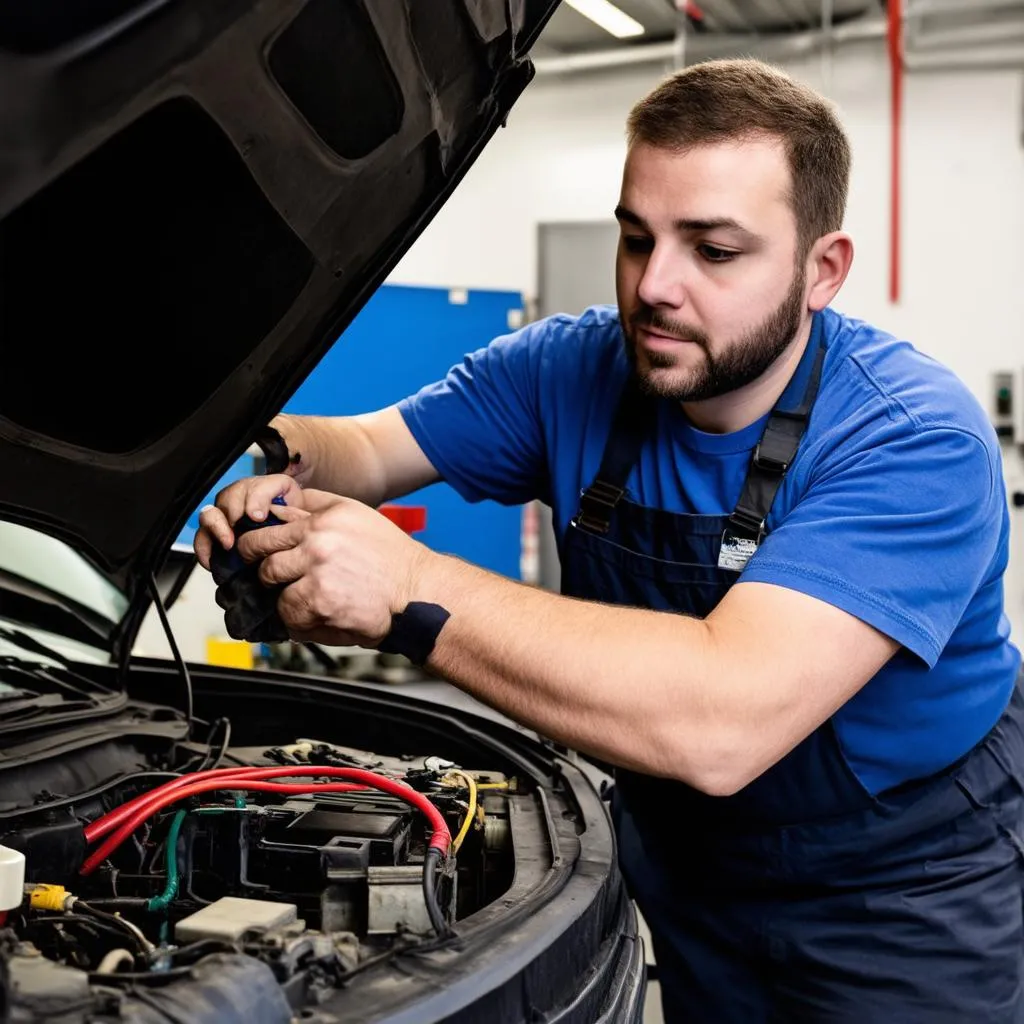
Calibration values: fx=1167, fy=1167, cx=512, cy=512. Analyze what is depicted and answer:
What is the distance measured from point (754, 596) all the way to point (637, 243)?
50 cm

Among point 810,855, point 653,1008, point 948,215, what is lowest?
point 653,1008

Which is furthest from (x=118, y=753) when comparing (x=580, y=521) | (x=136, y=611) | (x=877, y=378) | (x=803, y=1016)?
(x=877, y=378)

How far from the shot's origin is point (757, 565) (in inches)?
50.4

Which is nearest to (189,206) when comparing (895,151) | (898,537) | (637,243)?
(637,243)

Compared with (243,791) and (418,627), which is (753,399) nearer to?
(418,627)

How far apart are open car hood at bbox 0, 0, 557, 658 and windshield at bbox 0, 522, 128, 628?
0.19m

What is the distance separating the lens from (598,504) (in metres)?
1.59

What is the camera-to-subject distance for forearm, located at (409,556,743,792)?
1171 millimetres

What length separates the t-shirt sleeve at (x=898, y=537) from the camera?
125 centimetres

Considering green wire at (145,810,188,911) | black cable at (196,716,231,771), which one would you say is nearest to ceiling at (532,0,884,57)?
black cable at (196,716,231,771)

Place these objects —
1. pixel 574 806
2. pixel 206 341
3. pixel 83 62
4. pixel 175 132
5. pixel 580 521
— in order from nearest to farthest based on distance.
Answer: pixel 83 62
pixel 175 132
pixel 206 341
pixel 574 806
pixel 580 521

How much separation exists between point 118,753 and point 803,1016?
948 mm

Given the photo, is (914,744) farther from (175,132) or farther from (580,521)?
(175,132)

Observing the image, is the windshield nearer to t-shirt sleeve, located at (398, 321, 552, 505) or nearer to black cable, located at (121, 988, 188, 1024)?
t-shirt sleeve, located at (398, 321, 552, 505)
